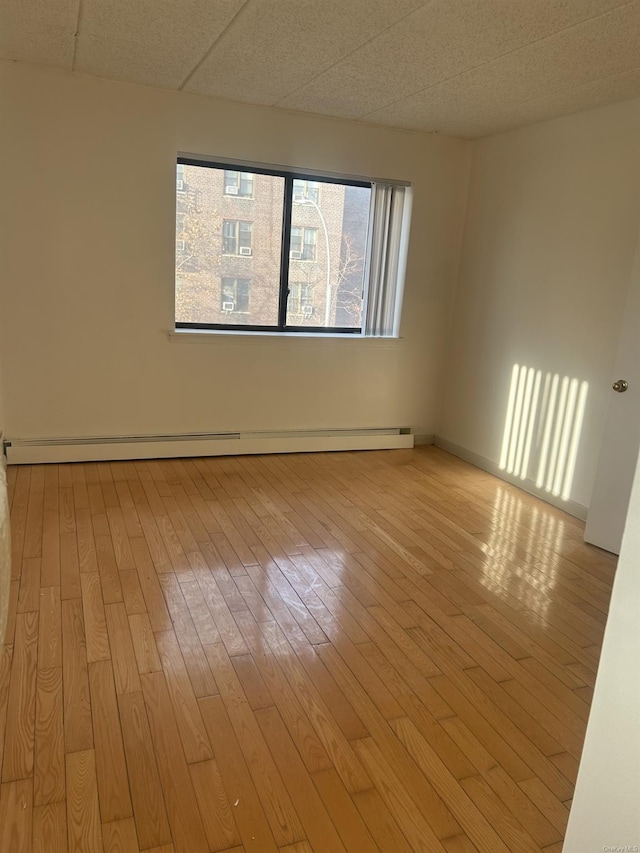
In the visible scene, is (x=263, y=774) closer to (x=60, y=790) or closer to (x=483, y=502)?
(x=60, y=790)

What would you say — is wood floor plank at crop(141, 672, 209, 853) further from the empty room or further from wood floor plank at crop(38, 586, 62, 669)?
wood floor plank at crop(38, 586, 62, 669)

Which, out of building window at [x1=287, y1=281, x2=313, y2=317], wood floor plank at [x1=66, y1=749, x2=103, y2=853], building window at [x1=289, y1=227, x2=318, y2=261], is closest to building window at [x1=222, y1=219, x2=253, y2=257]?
building window at [x1=289, y1=227, x2=318, y2=261]

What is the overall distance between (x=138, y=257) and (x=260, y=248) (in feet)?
2.93

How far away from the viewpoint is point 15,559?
304 centimetres

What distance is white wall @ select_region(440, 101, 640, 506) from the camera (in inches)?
149

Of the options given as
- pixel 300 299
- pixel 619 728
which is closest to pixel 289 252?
pixel 300 299

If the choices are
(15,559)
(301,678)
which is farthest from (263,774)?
(15,559)

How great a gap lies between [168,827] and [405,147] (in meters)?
4.60

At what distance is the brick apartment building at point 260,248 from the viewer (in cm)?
→ 454

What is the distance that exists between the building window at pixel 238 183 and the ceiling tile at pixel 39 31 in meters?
1.19

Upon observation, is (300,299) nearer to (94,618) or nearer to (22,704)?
(94,618)

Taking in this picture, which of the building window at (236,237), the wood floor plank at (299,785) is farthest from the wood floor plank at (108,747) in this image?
the building window at (236,237)

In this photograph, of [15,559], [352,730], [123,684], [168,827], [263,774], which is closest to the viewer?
[168,827]

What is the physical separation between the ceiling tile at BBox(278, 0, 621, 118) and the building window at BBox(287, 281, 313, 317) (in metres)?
1.29
